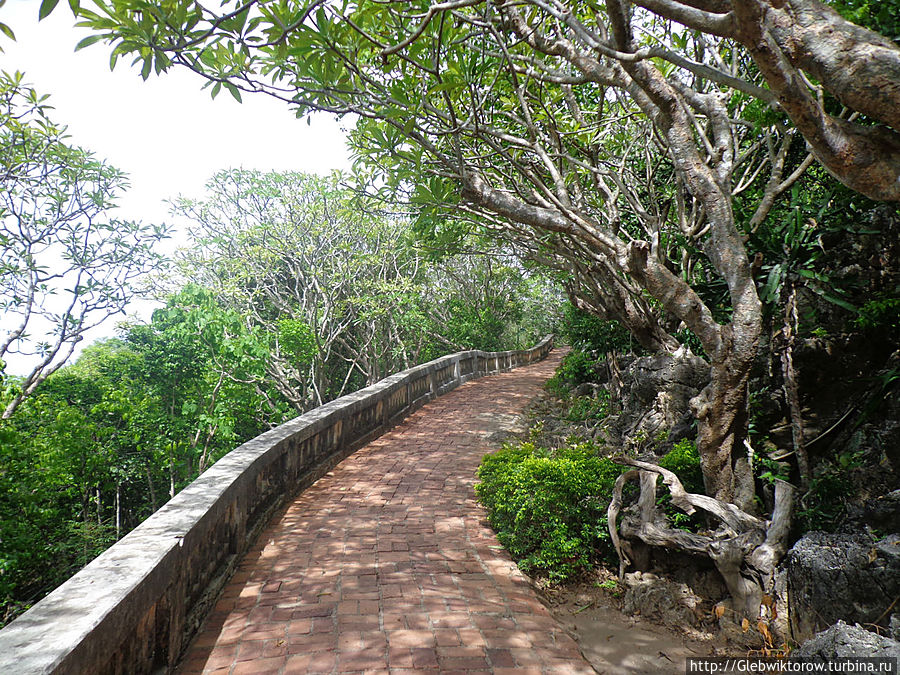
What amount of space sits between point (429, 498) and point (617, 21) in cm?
497

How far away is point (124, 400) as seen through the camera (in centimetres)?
1520

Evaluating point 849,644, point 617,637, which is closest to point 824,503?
point 849,644

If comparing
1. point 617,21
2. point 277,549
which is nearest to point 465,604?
point 277,549

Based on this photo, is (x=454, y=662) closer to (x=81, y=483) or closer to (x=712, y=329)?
(x=712, y=329)

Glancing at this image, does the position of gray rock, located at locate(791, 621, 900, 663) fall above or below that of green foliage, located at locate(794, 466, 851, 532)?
below

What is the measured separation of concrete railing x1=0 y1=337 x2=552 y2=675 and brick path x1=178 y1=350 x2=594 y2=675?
0.21 m

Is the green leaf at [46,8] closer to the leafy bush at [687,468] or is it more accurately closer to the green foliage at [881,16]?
the green foliage at [881,16]

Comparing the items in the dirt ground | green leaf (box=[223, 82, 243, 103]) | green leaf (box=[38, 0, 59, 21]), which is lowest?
the dirt ground

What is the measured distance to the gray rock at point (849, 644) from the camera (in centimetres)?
254

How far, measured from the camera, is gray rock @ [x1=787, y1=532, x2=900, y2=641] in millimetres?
3057

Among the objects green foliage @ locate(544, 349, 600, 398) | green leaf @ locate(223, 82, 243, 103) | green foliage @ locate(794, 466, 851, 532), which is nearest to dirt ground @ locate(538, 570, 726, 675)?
green foliage @ locate(794, 466, 851, 532)

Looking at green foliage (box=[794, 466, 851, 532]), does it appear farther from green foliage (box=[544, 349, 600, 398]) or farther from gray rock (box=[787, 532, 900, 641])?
green foliage (box=[544, 349, 600, 398])

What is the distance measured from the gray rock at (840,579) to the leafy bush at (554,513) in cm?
158

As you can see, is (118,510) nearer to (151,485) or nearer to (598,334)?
(151,485)
